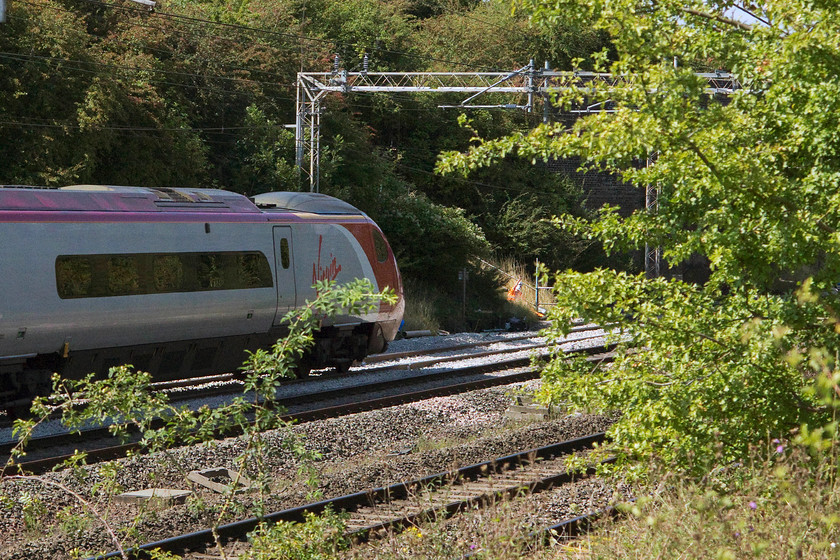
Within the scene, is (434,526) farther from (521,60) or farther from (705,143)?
(521,60)

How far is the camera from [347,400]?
14930 millimetres

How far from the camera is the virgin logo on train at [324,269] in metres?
15.8

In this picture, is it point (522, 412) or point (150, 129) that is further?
point (150, 129)

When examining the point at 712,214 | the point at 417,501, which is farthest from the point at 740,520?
the point at 417,501

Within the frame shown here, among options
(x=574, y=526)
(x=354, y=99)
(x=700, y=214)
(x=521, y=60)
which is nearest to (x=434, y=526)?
(x=574, y=526)

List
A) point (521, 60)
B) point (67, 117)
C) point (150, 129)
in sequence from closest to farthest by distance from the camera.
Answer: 1. point (67, 117)
2. point (150, 129)
3. point (521, 60)

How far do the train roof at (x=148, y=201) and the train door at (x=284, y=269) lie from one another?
0.54m

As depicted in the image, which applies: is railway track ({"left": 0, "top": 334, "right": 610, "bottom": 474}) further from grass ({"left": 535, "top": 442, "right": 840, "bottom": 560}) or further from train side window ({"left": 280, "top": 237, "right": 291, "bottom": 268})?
grass ({"left": 535, "top": 442, "right": 840, "bottom": 560})

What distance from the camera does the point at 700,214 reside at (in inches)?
257

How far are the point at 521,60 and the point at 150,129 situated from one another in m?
29.9

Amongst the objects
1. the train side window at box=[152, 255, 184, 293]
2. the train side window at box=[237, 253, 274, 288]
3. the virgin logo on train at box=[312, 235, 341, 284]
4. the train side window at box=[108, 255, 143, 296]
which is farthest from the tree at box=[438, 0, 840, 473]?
the virgin logo on train at box=[312, 235, 341, 284]

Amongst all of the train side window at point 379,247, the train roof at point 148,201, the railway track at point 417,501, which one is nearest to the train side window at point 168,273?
the train roof at point 148,201

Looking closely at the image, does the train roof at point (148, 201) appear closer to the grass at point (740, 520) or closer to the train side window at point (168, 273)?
the train side window at point (168, 273)

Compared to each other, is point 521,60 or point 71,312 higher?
point 521,60
